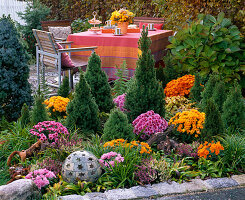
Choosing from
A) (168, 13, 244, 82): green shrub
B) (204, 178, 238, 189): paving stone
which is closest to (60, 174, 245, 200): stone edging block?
(204, 178, 238, 189): paving stone

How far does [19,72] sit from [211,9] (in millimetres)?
3795

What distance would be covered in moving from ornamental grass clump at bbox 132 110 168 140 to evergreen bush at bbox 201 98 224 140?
21.3 inches

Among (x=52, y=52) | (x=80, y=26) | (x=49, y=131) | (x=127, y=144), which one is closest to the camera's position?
(x=127, y=144)

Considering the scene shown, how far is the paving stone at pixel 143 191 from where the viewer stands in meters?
2.69

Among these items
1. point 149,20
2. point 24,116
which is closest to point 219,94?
point 24,116

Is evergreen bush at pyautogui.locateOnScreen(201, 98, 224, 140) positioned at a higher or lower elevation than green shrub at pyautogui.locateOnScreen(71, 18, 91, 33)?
lower

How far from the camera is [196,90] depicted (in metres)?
4.78

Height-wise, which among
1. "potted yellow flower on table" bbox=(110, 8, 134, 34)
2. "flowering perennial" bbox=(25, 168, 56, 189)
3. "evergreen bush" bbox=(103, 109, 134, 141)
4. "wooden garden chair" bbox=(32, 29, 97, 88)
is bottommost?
"flowering perennial" bbox=(25, 168, 56, 189)

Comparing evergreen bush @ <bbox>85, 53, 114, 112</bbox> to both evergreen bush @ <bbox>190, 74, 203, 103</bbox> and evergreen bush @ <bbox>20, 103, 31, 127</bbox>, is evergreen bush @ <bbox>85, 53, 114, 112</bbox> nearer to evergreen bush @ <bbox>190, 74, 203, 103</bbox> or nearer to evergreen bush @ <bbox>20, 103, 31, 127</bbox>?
evergreen bush @ <bbox>20, 103, 31, 127</bbox>

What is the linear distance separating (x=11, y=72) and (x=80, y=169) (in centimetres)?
189

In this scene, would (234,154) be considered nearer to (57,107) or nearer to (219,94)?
(219,94)

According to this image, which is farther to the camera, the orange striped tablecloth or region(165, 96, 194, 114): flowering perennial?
the orange striped tablecloth

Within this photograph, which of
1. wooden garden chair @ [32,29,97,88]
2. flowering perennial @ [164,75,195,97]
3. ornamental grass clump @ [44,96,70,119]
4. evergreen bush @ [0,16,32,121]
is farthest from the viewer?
wooden garden chair @ [32,29,97,88]

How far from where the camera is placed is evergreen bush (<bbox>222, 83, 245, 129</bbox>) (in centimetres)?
378
